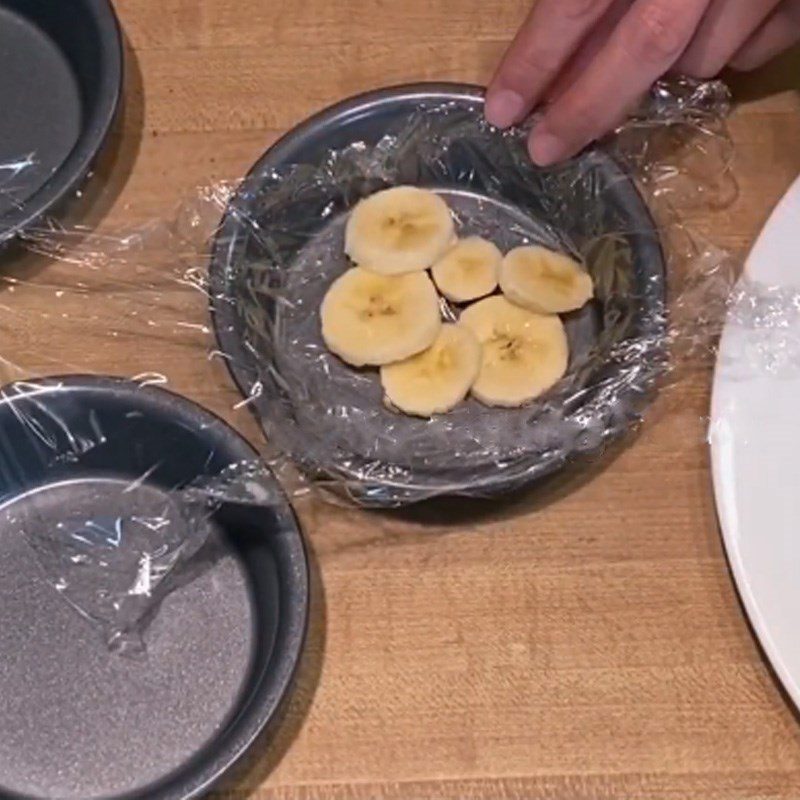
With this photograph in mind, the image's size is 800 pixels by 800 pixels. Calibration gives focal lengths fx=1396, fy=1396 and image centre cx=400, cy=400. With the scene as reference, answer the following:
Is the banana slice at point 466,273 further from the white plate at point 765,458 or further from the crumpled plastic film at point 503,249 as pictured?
the white plate at point 765,458

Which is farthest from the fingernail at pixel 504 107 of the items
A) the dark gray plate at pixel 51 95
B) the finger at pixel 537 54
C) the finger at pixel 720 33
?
the dark gray plate at pixel 51 95

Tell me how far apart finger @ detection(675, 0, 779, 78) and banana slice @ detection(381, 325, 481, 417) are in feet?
0.85

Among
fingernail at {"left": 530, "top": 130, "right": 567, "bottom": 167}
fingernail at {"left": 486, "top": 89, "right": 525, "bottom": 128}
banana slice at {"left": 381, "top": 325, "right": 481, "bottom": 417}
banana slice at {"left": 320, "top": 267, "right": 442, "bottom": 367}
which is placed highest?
fingernail at {"left": 486, "top": 89, "right": 525, "bottom": 128}

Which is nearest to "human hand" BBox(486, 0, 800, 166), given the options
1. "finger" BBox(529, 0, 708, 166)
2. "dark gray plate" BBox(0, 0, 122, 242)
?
"finger" BBox(529, 0, 708, 166)

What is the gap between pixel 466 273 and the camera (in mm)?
996

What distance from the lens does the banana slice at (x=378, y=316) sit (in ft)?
3.16

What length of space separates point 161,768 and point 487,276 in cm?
40

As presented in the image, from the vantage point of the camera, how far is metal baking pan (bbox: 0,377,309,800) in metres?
0.88

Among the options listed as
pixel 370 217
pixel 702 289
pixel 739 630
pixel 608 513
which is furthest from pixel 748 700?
pixel 370 217

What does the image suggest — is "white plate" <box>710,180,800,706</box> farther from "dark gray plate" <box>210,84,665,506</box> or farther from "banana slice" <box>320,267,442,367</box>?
"banana slice" <box>320,267,442,367</box>

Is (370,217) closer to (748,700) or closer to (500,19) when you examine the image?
(500,19)

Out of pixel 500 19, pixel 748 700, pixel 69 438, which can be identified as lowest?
pixel 748 700

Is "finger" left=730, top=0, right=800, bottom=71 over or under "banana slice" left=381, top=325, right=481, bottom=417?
over

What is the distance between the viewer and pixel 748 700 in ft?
2.96
